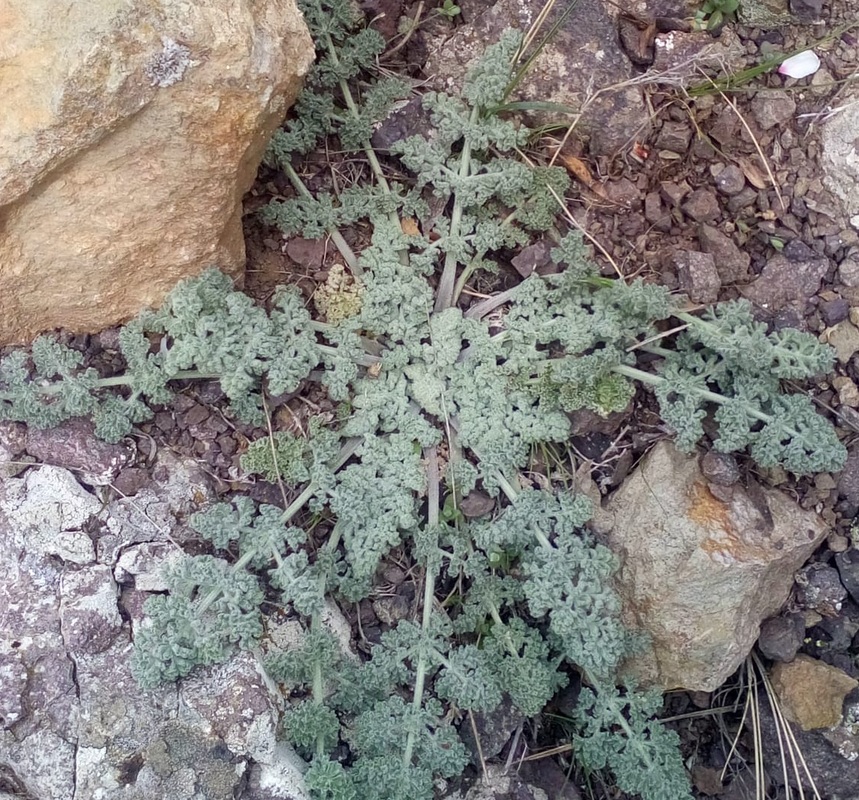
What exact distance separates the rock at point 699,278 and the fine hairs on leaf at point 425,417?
98 millimetres

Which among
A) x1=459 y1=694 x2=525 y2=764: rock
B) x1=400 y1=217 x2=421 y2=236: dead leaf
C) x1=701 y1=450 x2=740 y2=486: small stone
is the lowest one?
x1=459 y1=694 x2=525 y2=764: rock

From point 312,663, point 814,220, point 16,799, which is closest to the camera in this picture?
point 16,799

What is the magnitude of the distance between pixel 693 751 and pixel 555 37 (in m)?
2.85

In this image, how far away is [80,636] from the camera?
2.79 m

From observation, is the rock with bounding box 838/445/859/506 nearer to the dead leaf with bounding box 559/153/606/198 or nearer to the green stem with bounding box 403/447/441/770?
the dead leaf with bounding box 559/153/606/198

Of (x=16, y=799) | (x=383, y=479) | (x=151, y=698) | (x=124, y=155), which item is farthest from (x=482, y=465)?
(x=16, y=799)

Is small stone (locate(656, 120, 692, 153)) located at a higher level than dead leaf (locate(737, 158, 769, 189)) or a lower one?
higher

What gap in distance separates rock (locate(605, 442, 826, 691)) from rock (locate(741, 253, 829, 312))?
68cm

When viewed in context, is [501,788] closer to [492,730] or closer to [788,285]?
[492,730]

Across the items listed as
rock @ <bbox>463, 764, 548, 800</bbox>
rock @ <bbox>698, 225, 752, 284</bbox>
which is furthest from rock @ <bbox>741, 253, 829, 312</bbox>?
rock @ <bbox>463, 764, 548, 800</bbox>

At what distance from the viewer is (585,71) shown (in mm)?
3344

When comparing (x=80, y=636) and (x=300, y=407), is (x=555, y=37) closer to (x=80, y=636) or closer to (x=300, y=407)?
(x=300, y=407)

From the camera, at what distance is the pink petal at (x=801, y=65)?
3.33 m

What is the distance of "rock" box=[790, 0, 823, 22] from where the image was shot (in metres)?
3.31
